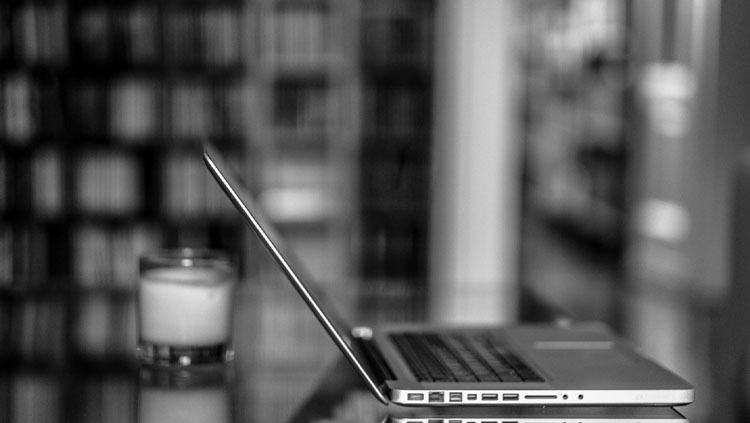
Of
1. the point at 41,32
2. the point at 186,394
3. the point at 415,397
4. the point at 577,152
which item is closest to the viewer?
the point at 415,397

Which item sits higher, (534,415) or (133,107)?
(133,107)

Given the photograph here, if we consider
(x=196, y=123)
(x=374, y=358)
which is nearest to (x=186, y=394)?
(x=374, y=358)

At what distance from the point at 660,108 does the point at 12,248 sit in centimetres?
343

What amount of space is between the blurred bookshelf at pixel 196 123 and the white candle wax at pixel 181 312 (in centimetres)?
369

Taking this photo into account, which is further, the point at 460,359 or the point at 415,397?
the point at 460,359

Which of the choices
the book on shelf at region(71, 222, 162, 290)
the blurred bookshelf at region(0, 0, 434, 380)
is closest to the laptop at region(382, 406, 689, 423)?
the blurred bookshelf at region(0, 0, 434, 380)

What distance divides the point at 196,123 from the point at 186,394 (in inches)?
160

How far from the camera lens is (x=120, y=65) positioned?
516 centimetres

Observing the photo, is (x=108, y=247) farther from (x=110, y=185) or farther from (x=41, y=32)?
(x=41, y=32)

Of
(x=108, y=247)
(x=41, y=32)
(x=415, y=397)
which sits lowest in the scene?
(x=108, y=247)

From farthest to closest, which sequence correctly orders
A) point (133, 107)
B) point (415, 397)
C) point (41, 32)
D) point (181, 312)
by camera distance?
1. point (133, 107)
2. point (41, 32)
3. point (181, 312)
4. point (415, 397)

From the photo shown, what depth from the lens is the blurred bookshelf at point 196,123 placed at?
5.13 metres

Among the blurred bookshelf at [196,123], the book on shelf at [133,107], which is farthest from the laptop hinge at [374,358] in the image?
the book on shelf at [133,107]

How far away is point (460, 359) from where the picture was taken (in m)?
1.25
